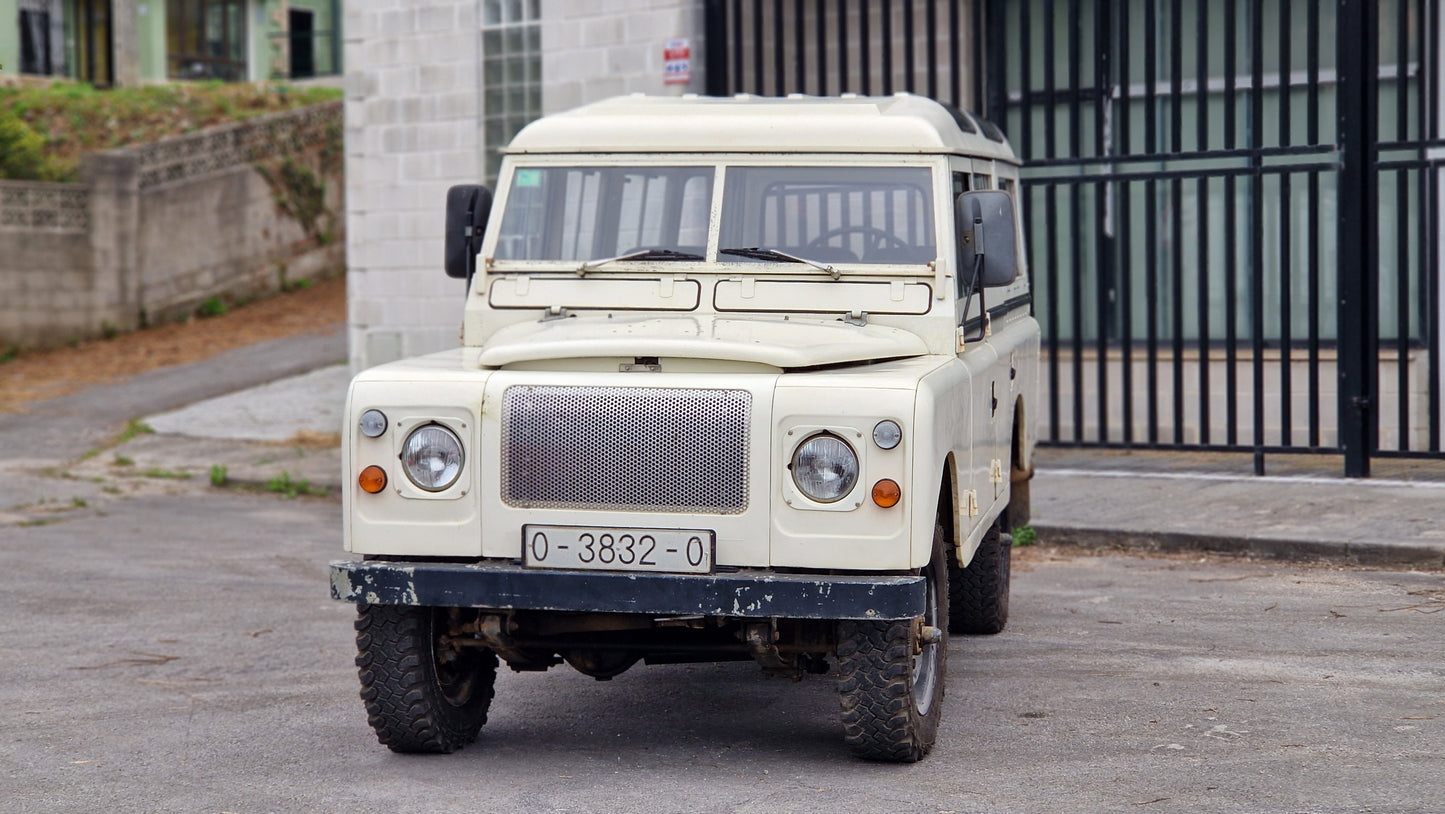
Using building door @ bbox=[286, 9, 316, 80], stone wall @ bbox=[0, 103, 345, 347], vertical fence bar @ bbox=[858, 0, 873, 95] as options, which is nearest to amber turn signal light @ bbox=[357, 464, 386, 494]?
vertical fence bar @ bbox=[858, 0, 873, 95]

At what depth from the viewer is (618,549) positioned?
488 cm

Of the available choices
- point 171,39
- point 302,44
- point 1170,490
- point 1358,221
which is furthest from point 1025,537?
A: point 302,44

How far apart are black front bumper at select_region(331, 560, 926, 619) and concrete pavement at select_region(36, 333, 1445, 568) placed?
476cm

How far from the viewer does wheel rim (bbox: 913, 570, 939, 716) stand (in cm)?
523

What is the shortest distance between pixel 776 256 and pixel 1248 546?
423 centimetres

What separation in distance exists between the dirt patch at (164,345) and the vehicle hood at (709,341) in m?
12.8

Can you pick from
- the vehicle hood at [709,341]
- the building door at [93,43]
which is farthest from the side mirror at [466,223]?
the building door at [93,43]

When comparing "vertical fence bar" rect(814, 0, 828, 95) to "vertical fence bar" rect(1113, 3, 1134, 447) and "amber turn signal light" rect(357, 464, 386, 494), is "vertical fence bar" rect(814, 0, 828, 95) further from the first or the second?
"amber turn signal light" rect(357, 464, 386, 494)

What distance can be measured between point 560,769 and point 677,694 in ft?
3.52

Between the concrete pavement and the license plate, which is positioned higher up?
the license plate

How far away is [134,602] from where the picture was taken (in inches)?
319

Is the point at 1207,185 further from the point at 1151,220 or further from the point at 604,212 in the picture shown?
the point at 604,212

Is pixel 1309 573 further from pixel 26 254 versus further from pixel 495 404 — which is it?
pixel 26 254

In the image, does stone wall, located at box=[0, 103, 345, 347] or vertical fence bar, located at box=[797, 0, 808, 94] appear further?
stone wall, located at box=[0, 103, 345, 347]
